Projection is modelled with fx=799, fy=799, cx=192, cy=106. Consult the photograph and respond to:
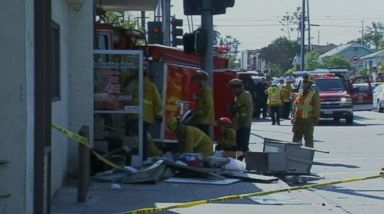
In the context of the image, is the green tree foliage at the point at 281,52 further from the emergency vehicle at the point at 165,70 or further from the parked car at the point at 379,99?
the emergency vehicle at the point at 165,70

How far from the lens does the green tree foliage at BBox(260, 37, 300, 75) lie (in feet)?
441

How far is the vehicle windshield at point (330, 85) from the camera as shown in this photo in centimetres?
3288

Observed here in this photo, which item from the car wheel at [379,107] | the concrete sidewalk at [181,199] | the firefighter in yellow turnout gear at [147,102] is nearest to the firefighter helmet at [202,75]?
the firefighter in yellow turnout gear at [147,102]

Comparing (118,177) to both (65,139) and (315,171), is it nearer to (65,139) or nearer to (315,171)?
(65,139)

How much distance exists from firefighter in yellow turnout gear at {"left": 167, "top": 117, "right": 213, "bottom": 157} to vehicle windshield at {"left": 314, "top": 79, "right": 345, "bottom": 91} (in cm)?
1951

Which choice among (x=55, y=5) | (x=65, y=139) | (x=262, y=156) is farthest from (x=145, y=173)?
(x=55, y=5)

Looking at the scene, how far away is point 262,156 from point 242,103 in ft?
6.86

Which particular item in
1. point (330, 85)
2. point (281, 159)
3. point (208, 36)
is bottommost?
point (281, 159)

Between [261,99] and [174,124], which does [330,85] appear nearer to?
[261,99]

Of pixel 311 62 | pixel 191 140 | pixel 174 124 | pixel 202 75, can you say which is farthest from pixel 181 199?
pixel 311 62

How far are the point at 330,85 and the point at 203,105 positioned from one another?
1933 cm

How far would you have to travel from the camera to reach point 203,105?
48.3ft

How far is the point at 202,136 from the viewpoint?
45.8 feet

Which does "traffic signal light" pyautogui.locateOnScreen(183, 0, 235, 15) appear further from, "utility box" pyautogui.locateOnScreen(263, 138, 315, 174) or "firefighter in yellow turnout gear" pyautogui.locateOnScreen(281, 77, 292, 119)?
"firefighter in yellow turnout gear" pyautogui.locateOnScreen(281, 77, 292, 119)
